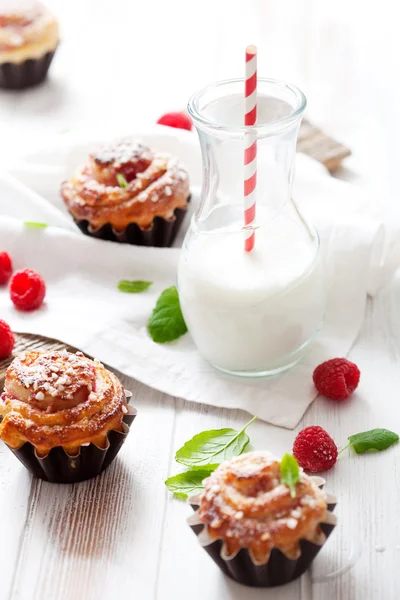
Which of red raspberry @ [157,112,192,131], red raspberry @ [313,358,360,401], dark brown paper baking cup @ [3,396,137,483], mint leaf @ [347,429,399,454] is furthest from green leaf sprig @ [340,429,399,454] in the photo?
red raspberry @ [157,112,192,131]

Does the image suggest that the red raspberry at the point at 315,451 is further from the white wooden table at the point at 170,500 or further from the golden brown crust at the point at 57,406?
the golden brown crust at the point at 57,406

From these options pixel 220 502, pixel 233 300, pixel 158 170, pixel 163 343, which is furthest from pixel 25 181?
pixel 220 502

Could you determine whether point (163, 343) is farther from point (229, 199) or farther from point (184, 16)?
point (184, 16)

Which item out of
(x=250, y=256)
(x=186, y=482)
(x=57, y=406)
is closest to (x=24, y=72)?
(x=250, y=256)

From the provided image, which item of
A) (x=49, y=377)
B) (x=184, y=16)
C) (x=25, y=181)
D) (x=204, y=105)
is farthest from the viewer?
(x=184, y=16)

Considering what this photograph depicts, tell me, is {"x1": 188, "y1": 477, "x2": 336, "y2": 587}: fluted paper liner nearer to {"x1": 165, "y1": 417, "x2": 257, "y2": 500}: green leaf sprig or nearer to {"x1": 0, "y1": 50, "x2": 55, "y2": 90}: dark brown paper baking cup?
{"x1": 165, "y1": 417, "x2": 257, "y2": 500}: green leaf sprig

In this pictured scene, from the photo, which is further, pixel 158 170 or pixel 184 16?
pixel 184 16

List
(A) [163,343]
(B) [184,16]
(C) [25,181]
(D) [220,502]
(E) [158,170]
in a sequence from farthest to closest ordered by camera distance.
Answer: (B) [184,16], (C) [25,181], (E) [158,170], (A) [163,343], (D) [220,502]

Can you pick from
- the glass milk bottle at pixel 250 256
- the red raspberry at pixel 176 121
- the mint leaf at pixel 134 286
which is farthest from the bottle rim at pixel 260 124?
the red raspberry at pixel 176 121
